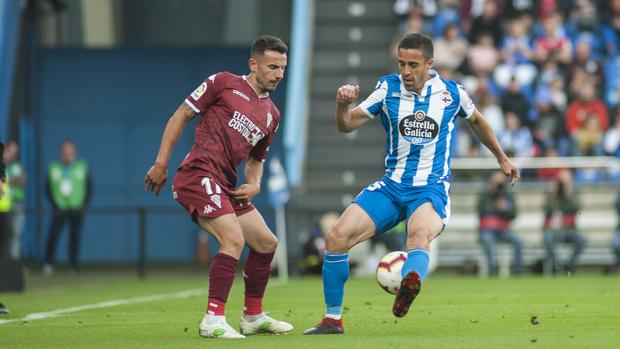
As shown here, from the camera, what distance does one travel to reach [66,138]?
1073 inches

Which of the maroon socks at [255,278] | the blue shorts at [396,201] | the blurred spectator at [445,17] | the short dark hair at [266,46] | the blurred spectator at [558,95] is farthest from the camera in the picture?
the blurred spectator at [445,17]

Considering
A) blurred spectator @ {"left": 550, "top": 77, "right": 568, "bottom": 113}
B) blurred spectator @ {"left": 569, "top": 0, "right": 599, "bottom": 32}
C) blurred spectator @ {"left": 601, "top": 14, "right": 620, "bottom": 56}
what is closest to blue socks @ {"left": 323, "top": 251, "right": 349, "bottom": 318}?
blurred spectator @ {"left": 550, "top": 77, "right": 568, "bottom": 113}

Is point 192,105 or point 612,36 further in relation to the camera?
point 612,36

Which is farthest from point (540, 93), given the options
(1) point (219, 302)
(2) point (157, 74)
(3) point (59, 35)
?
(1) point (219, 302)

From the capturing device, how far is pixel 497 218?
71.5 ft

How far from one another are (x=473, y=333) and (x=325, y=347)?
1.46 meters

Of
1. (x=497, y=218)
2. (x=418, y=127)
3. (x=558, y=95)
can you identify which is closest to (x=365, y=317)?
(x=418, y=127)

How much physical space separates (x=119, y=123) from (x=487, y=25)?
752 cm

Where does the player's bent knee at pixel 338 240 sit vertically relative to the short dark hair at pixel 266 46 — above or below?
below

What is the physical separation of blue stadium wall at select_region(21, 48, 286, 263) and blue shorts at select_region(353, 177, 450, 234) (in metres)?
16.9

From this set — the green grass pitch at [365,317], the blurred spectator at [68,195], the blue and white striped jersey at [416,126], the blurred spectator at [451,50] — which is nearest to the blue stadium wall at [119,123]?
the blurred spectator at [68,195]

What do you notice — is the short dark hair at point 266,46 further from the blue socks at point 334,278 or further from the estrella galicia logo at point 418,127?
the blue socks at point 334,278

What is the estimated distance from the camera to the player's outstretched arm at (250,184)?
32.4 feet

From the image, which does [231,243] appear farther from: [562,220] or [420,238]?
[562,220]
